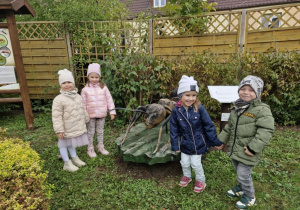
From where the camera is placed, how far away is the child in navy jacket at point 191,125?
2439 millimetres

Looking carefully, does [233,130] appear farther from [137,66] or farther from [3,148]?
[137,66]

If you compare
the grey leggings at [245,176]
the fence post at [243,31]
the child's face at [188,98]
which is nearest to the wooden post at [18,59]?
the child's face at [188,98]

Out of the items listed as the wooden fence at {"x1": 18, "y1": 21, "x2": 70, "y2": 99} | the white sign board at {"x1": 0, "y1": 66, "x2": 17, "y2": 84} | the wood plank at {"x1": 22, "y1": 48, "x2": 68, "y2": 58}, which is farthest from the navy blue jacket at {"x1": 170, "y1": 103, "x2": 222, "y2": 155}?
the wood plank at {"x1": 22, "y1": 48, "x2": 68, "y2": 58}

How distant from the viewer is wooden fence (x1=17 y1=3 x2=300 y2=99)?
5336 mm

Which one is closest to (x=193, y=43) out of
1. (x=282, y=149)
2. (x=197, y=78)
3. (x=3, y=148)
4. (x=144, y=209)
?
(x=197, y=78)

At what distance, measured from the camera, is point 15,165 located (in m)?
2.02

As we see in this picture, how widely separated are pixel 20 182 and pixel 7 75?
3.72 meters

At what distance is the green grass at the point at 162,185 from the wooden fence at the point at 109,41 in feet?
9.43

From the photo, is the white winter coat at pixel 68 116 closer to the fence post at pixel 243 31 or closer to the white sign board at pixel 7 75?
the white sign board at pixel 7 75

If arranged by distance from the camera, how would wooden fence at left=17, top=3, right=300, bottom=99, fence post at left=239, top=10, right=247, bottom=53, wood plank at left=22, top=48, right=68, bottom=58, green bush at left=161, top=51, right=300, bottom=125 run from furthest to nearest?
wood plank at left=22, top=48, right=68, bottom=58 → wooden fence at left=17, top=3, right=300, bottom=99 → fence post at left=239, top=10, right=247, bottom=53 → green bush at left=161, top=51, right=300, bottom=125

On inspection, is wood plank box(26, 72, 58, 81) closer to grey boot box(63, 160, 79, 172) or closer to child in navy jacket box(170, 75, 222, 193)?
grey boot box(63, 160, 79, 172)

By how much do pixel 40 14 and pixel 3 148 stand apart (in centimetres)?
577

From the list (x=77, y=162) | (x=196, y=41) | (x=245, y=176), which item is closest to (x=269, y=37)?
(x=196, y=41)

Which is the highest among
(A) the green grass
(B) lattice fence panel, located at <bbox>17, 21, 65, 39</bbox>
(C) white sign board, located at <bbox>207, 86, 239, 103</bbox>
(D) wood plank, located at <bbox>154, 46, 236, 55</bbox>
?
(B) lattice fence panel, located at <bbox>17, 21, 65, 39</bbox>
